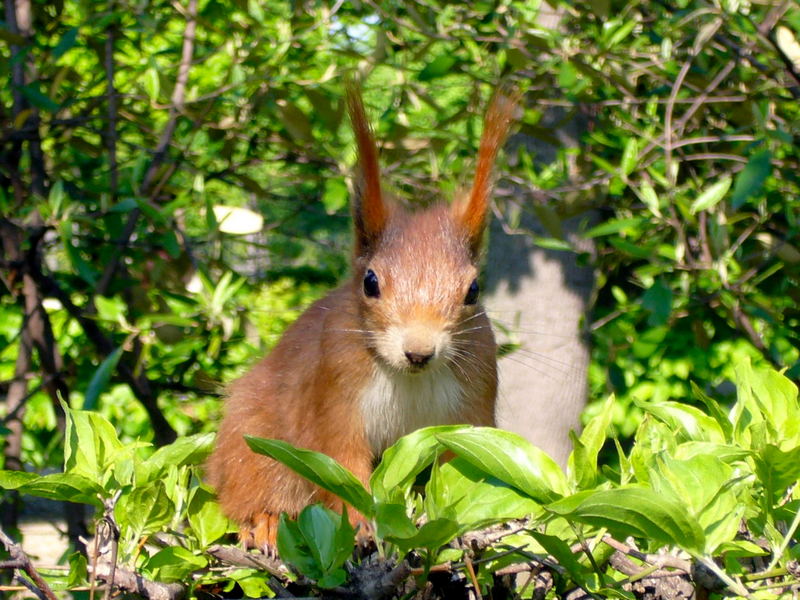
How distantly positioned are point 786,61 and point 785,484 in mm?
1613

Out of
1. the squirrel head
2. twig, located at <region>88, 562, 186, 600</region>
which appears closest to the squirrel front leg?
the squirrel head

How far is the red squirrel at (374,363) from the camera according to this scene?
1.64m

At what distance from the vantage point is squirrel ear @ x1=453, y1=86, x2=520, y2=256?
1650 mm

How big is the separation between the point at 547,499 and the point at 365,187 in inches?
42.1

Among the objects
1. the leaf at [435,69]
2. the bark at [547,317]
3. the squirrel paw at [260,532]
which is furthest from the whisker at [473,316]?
the bark at [547,317]

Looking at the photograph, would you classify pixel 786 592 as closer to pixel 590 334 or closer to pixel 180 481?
pixel 180 481

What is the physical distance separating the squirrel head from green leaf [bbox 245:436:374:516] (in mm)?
674

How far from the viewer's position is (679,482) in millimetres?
802

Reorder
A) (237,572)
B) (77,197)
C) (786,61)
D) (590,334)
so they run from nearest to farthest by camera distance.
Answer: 1. (237,572)
2. (786,61)
3. (77,197)
4. (590,334)

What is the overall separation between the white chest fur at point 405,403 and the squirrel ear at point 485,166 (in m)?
0.32

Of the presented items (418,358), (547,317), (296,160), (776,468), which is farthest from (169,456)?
(547,317)

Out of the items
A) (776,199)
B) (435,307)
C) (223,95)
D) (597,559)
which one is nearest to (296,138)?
(223,95)

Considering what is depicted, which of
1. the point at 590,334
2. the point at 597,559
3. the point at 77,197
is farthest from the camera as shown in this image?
the point at 590,334

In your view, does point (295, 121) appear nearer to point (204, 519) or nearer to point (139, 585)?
point (204, 519)
